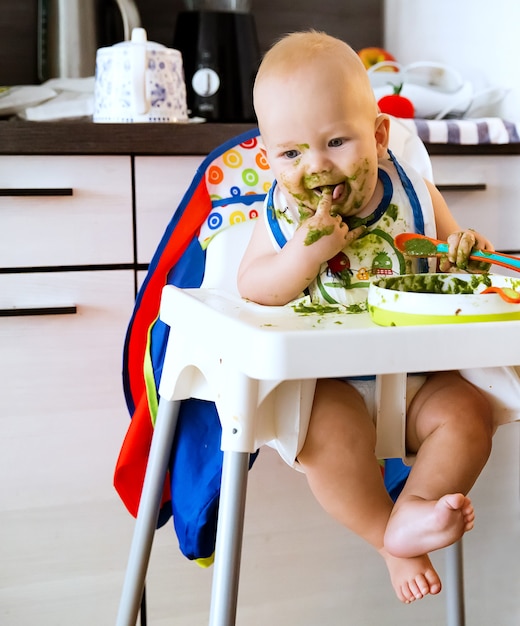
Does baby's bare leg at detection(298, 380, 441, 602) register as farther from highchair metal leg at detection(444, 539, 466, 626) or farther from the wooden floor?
the wooden floor

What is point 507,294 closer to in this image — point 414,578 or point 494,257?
point 494,257

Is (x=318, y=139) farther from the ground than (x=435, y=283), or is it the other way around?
(x=318, y=139)

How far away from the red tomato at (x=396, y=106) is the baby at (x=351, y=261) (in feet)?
1.24

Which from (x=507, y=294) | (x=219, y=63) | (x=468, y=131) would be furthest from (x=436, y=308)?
(x=219, y=63)

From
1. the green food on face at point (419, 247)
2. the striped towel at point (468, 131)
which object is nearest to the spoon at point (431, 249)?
the green food on face at point (419, 247)

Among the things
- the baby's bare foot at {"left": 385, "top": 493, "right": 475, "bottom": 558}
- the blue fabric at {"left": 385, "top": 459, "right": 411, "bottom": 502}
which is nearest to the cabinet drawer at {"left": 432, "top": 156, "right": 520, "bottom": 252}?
the blue fabric at {"left": 385, "top": 459, "right": 411, "bottom": 502}

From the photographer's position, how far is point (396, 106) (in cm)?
142

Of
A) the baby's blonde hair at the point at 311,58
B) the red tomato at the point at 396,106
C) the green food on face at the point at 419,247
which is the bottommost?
the green food on face at the point at 419,247

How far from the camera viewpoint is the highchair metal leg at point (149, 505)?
3.36ft

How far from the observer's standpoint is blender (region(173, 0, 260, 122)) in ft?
4.85

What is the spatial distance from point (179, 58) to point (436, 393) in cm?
69

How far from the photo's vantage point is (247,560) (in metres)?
1.39

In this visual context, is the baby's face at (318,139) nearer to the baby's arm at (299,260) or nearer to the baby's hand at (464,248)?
the baby's arm at (299,260)

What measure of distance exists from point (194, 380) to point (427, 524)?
0.33m
